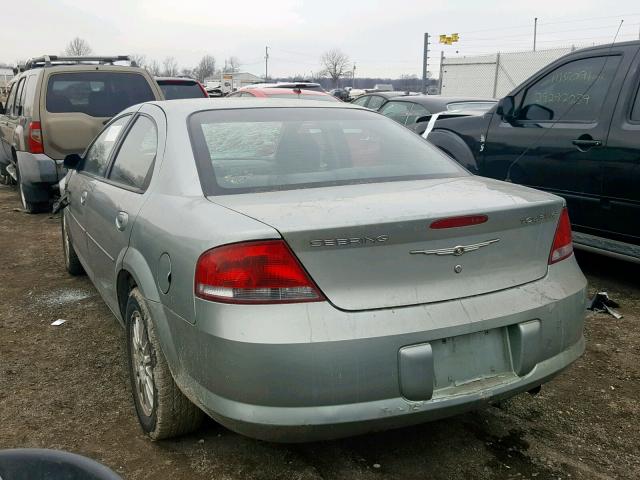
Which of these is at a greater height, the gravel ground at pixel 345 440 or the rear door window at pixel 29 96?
the rear door window at pixel 29 96

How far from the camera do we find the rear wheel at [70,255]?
5.03 meters

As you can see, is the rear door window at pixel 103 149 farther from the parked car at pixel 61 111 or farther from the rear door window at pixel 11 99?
the rear door window at pixel 11 99

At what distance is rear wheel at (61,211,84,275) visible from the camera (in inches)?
198

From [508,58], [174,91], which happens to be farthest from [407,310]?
[508,58]

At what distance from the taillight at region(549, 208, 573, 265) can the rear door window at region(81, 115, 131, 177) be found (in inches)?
98.8

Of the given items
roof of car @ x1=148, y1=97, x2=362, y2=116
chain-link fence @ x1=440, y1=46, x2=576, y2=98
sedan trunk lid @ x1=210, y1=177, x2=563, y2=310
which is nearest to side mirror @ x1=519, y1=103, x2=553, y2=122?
roof of car @ x1=148, y1=97, x2=362, y2=116

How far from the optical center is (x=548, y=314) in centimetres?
244

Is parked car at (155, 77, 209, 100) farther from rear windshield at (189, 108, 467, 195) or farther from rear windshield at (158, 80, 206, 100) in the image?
rear windshield at (189, 108, 467, 195)

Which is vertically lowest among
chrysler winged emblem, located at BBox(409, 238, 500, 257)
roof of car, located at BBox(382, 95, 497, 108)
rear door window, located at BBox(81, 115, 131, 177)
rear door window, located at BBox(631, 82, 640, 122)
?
chrysler winged emblem, located at BBox(409, 238, 500, 257)

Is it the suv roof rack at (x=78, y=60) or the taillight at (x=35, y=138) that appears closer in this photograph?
the taillight at (x=35, y=138)

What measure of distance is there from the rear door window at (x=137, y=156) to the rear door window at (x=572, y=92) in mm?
3390

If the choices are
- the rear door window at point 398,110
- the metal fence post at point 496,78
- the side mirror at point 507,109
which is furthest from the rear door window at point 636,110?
the metal fence post at point 496,78

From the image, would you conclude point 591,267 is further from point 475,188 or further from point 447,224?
point 447,224

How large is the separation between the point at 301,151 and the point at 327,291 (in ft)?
3.49
